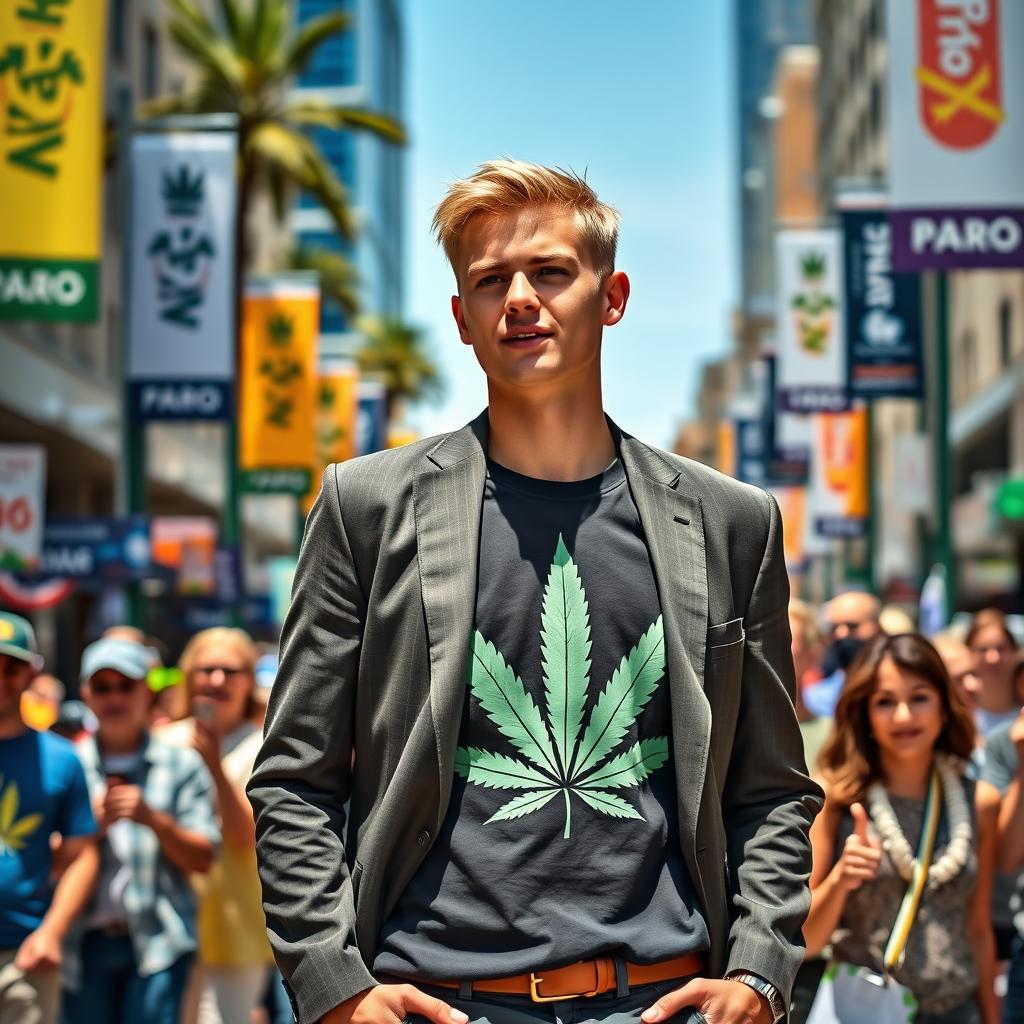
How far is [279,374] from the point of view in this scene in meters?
26.1

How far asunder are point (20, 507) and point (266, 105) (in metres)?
15.4

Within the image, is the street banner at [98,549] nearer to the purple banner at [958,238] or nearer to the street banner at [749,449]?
the purple banner at [958,238]

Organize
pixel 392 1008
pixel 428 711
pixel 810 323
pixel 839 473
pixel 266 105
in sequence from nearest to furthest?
pixel 392 1008, pixel 428 711, pixel 810 323, pixel 839 473, pixel 266 105

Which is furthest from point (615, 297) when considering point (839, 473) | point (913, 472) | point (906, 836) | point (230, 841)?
point (839, 473)

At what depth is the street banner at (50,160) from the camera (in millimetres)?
12789

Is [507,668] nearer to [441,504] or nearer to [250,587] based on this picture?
[441,504]

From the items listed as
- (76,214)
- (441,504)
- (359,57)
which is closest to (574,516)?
(441,504)

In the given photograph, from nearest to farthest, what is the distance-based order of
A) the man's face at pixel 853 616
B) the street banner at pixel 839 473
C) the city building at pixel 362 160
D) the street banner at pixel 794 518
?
the man's face at pixel 853 616 → the street banner at pixel 839 473 → the street banner at pixel 794 518 → the city building at pixel 362 160

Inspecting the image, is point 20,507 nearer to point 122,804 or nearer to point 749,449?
point 122,804

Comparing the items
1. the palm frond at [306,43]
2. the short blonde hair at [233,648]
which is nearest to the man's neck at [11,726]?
the short blonde hair at [233,648]

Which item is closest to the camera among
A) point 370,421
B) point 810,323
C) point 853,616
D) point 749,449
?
point 853,616

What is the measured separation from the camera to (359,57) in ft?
511

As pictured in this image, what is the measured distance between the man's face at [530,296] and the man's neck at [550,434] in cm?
5

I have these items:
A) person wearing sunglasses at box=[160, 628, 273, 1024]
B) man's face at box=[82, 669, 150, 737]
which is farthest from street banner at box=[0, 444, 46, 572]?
man's face at box=[82, 669, 150, 737]
